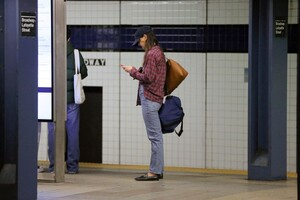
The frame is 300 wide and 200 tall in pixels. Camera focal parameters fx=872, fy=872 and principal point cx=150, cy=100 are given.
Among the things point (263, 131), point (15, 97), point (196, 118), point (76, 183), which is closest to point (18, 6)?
point (15, 97)

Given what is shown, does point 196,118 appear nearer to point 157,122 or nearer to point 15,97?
point 157,122

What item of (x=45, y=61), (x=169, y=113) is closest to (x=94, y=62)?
(x=169, y=113)

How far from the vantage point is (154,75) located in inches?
439

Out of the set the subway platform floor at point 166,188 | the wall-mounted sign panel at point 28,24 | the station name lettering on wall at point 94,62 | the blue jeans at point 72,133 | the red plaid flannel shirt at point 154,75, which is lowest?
the subway platform floor at point 166,188

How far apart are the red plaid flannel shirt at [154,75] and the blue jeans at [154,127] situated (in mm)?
81

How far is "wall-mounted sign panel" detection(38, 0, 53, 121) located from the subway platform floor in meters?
0.97

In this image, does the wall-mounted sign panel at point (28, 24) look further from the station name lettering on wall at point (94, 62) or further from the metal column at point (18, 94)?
the station name lettering on wall at point (94, 62)

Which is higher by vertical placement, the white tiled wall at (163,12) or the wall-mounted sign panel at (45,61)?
the white tiled wall at (163,12)

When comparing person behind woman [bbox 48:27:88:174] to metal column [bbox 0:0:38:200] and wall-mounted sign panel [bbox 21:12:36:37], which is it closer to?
metal column [bbox 0:0:38:200]

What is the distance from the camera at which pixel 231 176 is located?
1264 cm

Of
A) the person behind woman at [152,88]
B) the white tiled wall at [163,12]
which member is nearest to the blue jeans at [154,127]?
the person behind woman at [152,88]

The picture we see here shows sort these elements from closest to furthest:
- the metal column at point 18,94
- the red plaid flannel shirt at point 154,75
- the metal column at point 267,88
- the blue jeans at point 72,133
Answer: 1. the metal column at point 18,94
2. the red plaid flannel shirt at point 154,75
3. the metal column at point 267,88
4. the blue jeans at point 72,133

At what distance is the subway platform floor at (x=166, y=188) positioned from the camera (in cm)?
977

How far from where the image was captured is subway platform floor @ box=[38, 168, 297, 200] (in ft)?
32.0
